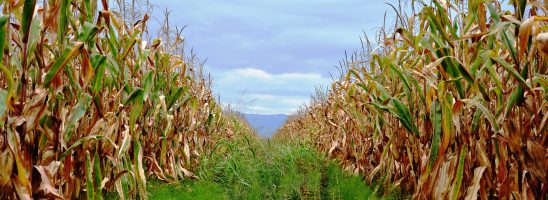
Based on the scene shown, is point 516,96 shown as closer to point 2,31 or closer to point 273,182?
point 2,31

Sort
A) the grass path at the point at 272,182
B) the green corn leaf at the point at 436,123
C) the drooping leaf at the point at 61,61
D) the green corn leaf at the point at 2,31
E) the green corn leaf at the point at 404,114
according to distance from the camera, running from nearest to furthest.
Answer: the green corn leaf at the point at 2,31 < the drooping leaf at the point at 61,61 < the green corn leaf at the point at 436,123 < the green corn leaf at the point at 404,114 < the grass path at the point at 272,182

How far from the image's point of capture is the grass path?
4.72 metres

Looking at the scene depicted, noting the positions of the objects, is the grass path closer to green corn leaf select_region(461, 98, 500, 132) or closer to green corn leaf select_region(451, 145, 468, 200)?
green corn leaf select_region(451, 145, 468, 200)

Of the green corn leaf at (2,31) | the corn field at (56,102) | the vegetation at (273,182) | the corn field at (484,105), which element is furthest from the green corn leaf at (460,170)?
the green corn leaf at (2,31)

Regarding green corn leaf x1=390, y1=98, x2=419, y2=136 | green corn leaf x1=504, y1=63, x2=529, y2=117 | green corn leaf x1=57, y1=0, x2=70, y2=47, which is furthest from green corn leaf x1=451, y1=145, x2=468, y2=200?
green corn leaf x1=57, y1=0, x2=70, y2=47

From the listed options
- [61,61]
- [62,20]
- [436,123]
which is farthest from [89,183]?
[436,123]

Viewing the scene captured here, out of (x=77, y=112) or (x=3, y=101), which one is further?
(x=77, y=112)

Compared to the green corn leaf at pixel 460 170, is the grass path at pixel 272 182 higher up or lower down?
lower down

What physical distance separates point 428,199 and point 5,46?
2469 mm

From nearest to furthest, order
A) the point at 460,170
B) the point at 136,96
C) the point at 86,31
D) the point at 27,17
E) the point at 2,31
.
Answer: the point at 2,31 < the point at 27,17 < the point at 86,31 < the point at 460,170 < the point at 136,96

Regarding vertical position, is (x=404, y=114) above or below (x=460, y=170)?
above

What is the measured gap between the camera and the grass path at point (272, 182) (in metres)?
4.72

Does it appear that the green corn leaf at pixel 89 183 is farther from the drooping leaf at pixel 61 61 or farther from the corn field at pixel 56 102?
the drooping leaf at pixel 61 61

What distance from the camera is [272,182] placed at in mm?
5754
